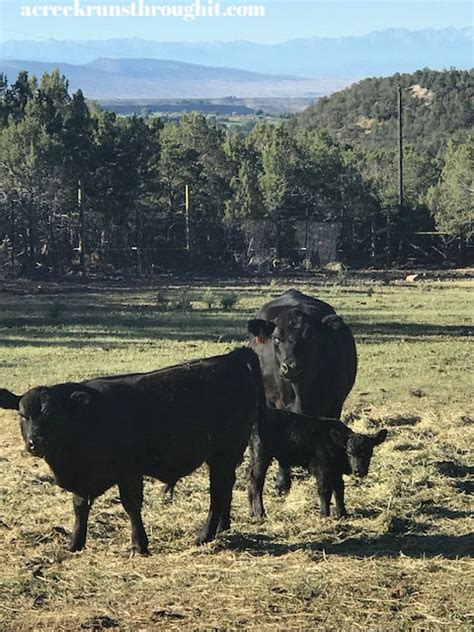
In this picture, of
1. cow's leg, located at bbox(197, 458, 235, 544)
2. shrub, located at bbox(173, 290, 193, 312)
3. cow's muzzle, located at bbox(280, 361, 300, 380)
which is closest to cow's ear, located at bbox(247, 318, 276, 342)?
cow's muzzle, located at bbox(280, 361, 300, 380)

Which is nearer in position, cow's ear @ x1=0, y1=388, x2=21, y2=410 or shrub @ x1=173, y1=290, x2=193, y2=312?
cow's ear @ x1=0, y1=388, x2=21, y2=410

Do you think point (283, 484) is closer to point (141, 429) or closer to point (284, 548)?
point (284, 548)

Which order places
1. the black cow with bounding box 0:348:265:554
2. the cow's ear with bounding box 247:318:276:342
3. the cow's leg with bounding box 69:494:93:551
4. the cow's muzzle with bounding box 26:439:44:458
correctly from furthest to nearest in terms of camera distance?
the cow's ear with bounding box 247:318:276:342
the cow's leg with bounding box 69:494:93:551
the black cow with bounding box 0:348:265:554
the cow's muzzle with bounding box 26:439:44:458

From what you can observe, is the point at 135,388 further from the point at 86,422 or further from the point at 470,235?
the point at 470,235

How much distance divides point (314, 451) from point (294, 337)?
1599mm

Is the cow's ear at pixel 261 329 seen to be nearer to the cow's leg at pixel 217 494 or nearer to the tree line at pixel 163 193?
the cow's leg at pixel 217 494

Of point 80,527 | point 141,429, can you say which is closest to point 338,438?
point 141,429

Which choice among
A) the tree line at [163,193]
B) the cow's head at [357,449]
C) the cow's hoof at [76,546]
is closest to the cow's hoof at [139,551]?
the cow's hoof at [76,546]

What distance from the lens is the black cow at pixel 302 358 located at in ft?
34.9

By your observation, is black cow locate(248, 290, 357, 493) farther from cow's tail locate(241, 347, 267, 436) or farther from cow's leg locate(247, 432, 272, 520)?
cow's tail locate(241, 347, 267, 436)

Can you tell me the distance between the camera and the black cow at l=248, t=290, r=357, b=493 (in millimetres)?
10648

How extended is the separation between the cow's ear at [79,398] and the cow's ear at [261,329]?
301 centimetres

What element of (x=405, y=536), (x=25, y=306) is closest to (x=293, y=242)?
(x=25, y=306)

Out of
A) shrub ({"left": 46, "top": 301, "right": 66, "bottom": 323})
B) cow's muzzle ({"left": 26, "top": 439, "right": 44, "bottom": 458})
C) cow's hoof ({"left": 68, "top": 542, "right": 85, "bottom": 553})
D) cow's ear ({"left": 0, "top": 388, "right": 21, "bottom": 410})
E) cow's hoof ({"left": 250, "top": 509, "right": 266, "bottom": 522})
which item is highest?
cow's ear ({"left": 0, "top": 388, "right": 21, "bottom": 410})
